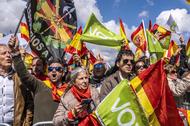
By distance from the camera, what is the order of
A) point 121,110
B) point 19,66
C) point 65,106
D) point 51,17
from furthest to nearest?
point 51,17, point 19,66, point 65,106, point 121,110

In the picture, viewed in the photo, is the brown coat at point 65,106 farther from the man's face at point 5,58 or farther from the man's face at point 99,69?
the man's face at point 99,69

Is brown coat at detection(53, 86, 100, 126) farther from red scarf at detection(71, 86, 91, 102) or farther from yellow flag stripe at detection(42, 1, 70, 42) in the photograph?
yellow flag stripe at detection(42, 1, 70, 42)

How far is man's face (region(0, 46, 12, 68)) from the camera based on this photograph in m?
5.31

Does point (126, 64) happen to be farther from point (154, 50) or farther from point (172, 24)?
point (172, 24)

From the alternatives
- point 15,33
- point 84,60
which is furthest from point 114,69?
point 84,60

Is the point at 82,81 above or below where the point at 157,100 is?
above

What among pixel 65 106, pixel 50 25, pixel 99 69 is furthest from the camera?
pixel 50 25

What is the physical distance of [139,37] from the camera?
1176cm

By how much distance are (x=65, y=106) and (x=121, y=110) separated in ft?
2.19

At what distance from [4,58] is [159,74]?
80.7 inches

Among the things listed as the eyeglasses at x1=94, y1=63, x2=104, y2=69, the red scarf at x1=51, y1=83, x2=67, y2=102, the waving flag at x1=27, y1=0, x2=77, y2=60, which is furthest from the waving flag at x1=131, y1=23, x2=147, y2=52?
the red scarf at x1=51, y1=83, x2=67, y2=102

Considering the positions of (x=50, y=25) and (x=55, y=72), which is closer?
(x=55, y=72)

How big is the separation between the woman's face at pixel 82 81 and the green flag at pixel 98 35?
13.5ft

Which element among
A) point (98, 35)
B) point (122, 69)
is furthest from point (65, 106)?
point (98, 35)
